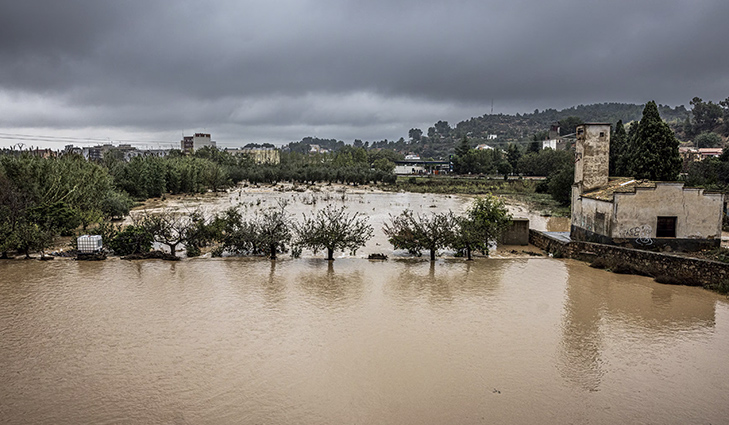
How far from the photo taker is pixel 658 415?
872cm

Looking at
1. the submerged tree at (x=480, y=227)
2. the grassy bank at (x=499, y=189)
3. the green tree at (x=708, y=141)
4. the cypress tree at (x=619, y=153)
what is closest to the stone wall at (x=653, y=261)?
the submerged tree at (x=480, y=227)

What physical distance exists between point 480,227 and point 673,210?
7.78 m

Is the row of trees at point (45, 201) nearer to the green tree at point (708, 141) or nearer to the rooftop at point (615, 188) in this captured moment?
the rooftop at point (615, 188)

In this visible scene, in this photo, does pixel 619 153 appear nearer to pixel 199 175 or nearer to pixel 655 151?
pixel 655 151

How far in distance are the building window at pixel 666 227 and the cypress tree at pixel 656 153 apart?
16868 mm

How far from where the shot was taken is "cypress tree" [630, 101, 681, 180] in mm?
35094

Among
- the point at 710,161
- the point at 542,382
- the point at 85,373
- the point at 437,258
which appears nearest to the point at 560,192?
the point at 710,161

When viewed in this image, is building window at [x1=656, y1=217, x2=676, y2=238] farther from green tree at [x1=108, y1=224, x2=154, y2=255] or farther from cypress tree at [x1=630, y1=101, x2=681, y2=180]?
green tree at [x1=108, y1=224, x2=154, y2=255]

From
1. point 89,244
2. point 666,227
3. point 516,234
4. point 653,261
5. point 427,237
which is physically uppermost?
point 666,227

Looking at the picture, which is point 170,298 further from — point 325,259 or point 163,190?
point 163,190

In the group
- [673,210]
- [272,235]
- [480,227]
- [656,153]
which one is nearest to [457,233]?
[480,227]

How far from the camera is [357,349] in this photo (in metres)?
11.4

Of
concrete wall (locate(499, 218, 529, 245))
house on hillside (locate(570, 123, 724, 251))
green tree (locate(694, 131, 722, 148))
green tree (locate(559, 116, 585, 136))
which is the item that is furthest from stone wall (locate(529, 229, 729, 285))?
green tree (locate(559, 116, 585, 136))

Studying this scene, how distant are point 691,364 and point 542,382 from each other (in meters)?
3.76
